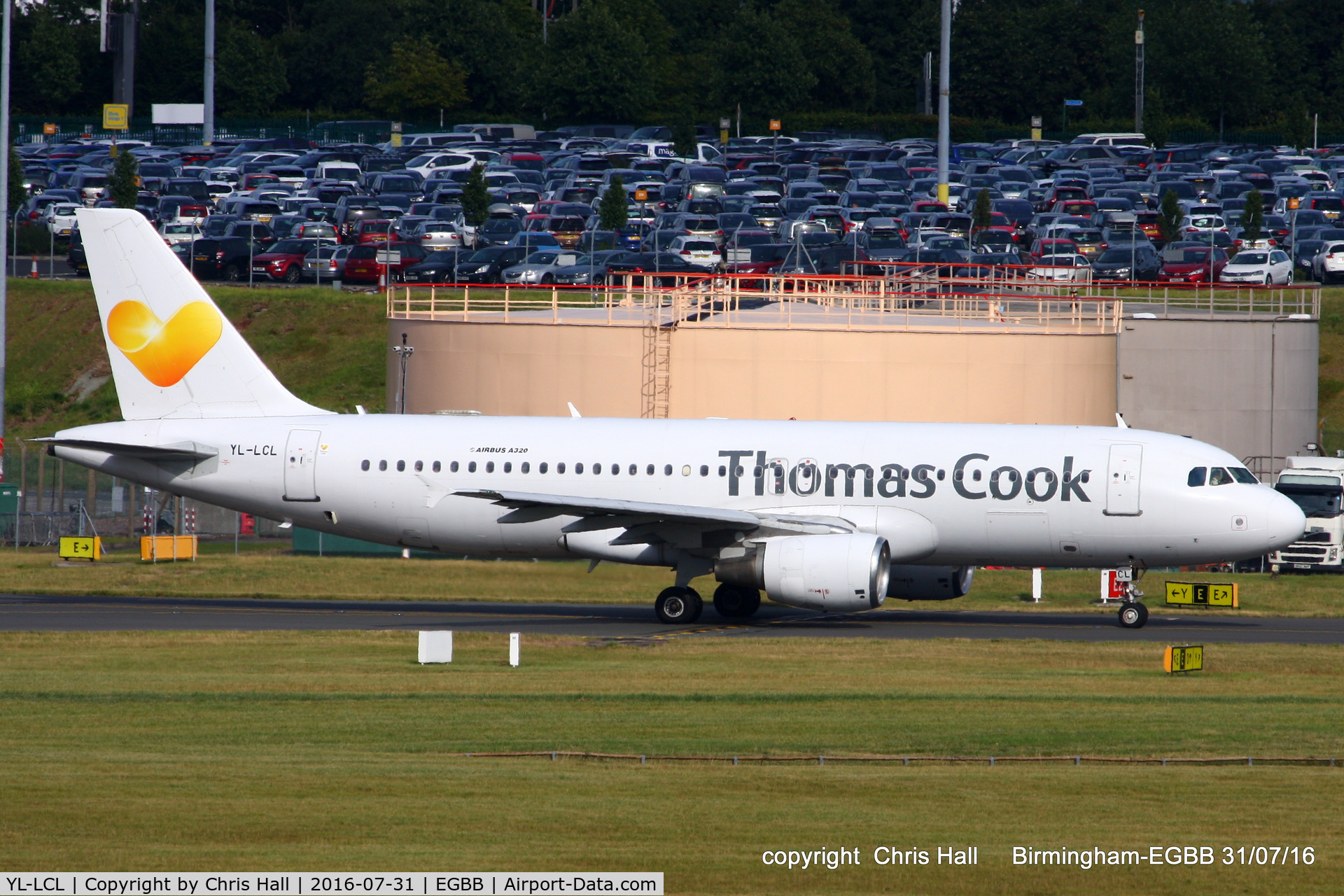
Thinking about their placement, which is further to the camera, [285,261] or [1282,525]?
[285,261]

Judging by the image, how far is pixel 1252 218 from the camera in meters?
84.9

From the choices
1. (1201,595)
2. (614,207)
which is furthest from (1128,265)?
(1201,595)

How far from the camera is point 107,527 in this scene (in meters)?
51.3

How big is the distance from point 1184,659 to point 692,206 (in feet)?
216

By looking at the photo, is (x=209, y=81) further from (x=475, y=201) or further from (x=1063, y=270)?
(x=1063, y=270)

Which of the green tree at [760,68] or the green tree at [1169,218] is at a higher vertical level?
the green tree at [760,68]

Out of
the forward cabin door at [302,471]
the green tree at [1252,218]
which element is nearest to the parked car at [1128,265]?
the green tree at [1252,218]

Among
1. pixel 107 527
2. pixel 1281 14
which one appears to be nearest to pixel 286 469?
pixel 107 527

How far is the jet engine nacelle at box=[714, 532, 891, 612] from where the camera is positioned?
105ft

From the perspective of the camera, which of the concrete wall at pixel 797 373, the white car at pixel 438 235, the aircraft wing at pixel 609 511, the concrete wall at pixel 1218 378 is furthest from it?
the white car at pixel 438 235

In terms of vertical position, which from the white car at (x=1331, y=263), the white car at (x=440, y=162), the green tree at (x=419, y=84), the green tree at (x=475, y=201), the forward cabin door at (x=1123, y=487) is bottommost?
the forward cabin door at (x=1123, y=487)

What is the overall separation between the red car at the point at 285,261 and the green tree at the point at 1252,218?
153 ft

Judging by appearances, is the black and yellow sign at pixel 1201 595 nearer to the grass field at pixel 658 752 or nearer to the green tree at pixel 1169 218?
the grass field at pixel 658 752

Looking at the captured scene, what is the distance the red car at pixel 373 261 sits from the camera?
261ft
